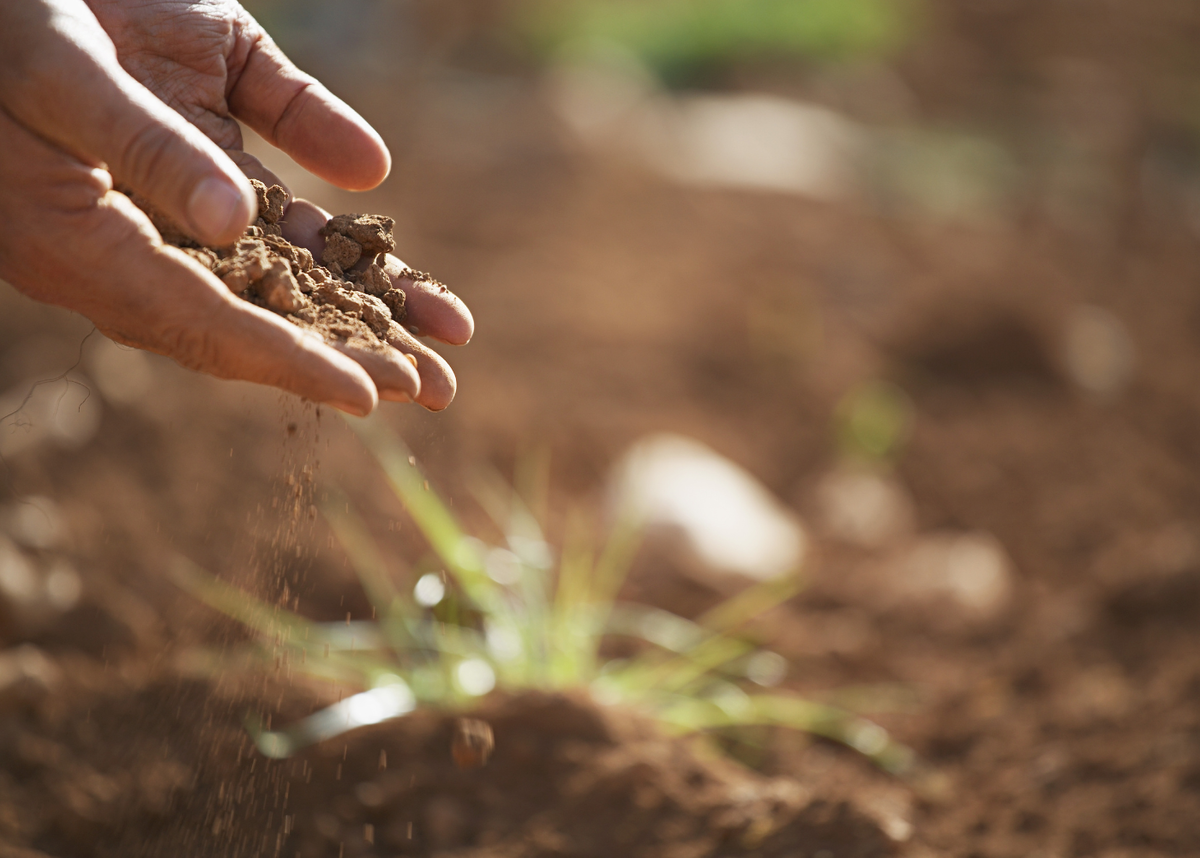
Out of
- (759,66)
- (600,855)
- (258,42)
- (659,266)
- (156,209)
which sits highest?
(759,66)

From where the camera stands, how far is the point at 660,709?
2.00 m

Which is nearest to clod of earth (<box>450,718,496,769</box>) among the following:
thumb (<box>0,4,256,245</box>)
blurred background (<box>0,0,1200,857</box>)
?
blurred background (<box>0,0,1200,857</box>)

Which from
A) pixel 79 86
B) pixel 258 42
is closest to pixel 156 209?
pixel 79 86

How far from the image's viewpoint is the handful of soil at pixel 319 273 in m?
1.36

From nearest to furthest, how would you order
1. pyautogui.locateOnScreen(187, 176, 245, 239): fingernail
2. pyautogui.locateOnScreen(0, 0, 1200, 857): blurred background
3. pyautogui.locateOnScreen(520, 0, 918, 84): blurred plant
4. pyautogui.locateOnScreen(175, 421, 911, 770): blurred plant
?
pyautogui.locateOnScreen(187, 176, 245, 239): fingernail < pyautogui.locateOnScreen(175, 421, 911, 770): blurred plant < pyautogui.locateOnScreen(0, 0, 1200, 857): blurred background < pyautogui.locateOnScreen(520, 0, 918, 84): blurred plant

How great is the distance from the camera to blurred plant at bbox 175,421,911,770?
1885 millimetres

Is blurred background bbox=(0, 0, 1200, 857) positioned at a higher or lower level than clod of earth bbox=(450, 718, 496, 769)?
higher

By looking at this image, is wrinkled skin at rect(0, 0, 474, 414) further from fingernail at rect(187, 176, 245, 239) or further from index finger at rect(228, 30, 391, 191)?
index finger at rect(228, 30, 391, 191)

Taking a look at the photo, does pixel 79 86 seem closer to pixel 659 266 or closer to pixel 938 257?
pixel 659 266

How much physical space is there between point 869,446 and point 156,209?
2566 mm

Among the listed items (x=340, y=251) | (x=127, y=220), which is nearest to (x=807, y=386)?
(x=340, y=251)

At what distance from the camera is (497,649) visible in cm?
201

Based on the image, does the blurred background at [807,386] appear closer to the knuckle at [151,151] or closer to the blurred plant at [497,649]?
the blurred plant at [497,649]

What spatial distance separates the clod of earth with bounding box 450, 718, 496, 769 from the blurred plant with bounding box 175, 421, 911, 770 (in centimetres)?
11
